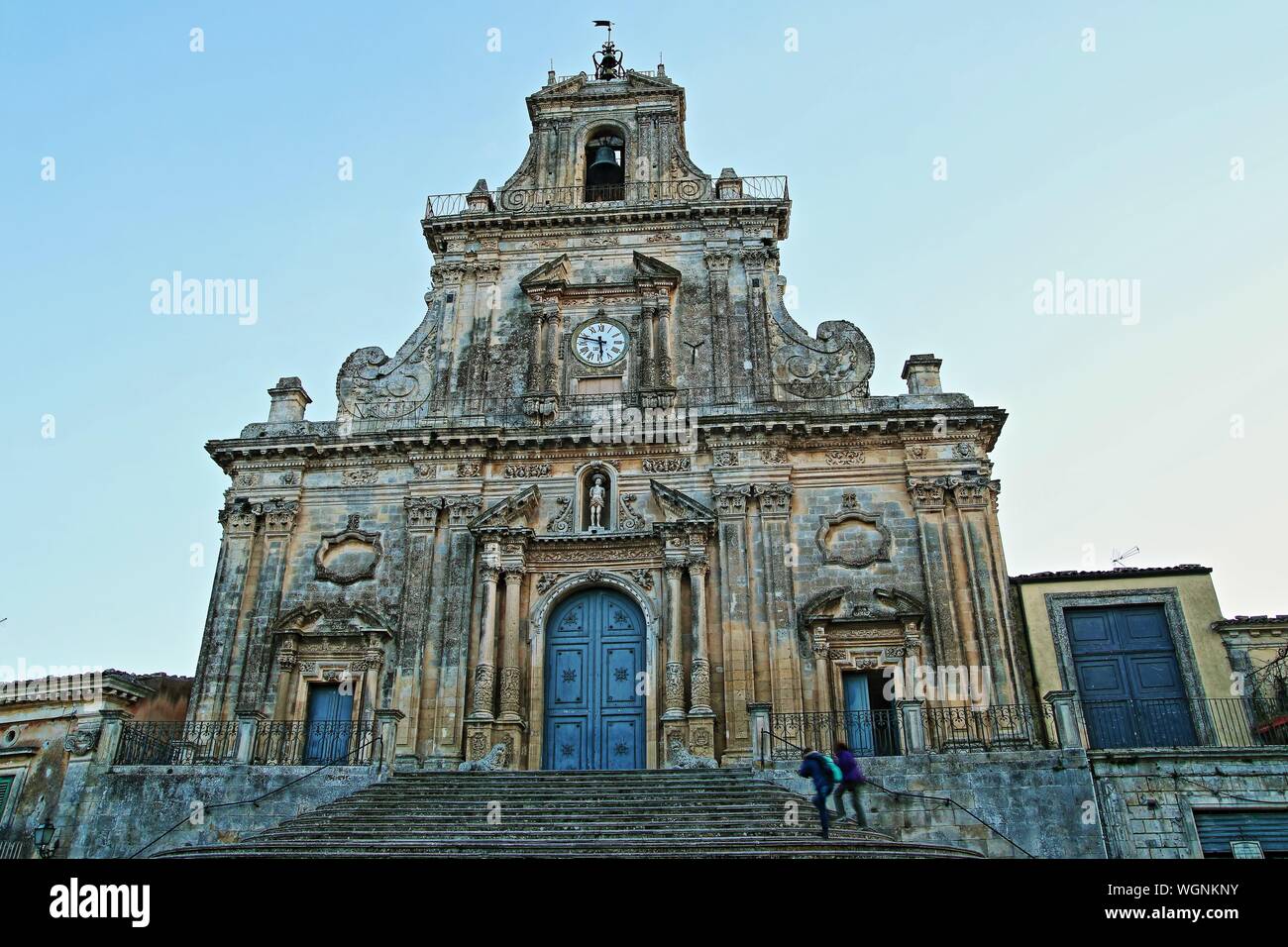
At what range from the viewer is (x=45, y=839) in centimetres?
1633

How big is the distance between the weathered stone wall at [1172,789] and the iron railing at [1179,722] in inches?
111

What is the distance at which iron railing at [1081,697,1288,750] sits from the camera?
18.2 meters

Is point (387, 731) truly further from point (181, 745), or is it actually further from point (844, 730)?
point (844, 730)

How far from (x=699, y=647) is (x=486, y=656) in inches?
168

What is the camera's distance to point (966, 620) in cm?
1912

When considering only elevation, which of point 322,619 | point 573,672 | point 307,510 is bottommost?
point 573,672

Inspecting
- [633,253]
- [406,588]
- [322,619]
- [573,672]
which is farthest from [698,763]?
[633,253]

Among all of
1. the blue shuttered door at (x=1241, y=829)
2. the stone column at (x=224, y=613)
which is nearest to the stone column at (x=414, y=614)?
the stone column at (x=224, y=613)

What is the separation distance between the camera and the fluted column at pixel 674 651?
18.9 meters

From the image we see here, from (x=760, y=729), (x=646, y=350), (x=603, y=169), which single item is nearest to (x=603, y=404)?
(x=646, y=350)

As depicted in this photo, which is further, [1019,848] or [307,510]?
[307,510]

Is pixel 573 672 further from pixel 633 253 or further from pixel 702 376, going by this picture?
pixel 633 253
